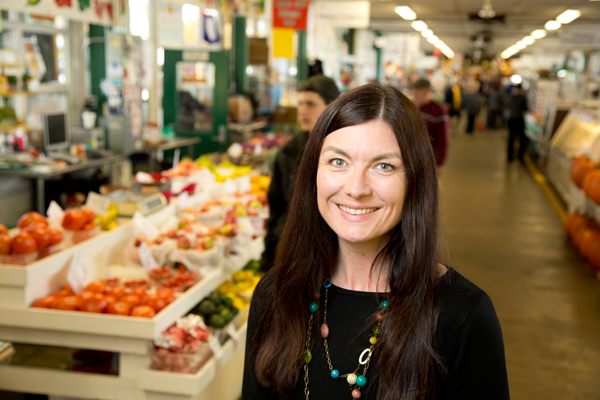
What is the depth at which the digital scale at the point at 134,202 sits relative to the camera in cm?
A: 404

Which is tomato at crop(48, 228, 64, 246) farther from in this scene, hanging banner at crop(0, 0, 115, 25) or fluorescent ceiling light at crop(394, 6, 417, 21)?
fluorescent ceiling light at crop(394, 6, 417, 21)

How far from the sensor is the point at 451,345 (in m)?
1.37

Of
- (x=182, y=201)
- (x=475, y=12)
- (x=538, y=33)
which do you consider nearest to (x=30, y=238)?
(x=182, y=201)

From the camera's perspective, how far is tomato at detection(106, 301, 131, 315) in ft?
9.67

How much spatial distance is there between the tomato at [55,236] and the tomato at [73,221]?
142mm

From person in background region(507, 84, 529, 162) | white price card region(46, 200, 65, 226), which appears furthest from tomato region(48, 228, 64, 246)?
person in background region(507, 84, 529, 162)

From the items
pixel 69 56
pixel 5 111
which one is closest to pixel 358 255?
pixel 5 111

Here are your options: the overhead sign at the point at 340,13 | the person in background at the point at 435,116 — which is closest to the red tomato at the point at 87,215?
the person in background at the point at 435,116

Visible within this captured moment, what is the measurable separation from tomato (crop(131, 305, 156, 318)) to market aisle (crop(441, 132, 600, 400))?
1.53m

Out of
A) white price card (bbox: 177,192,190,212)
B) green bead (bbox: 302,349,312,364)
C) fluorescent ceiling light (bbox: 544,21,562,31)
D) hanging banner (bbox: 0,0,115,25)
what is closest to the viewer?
green bead (bbox: 302,349,312,364)

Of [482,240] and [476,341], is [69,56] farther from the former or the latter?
[476,341]

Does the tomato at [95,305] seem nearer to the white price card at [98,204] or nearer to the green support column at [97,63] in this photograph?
the white price card at [98,204]

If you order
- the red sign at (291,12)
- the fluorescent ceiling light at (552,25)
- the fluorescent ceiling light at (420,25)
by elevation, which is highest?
the fluorescent ceiling light at (420,25)

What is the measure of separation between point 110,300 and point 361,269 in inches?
74.5
